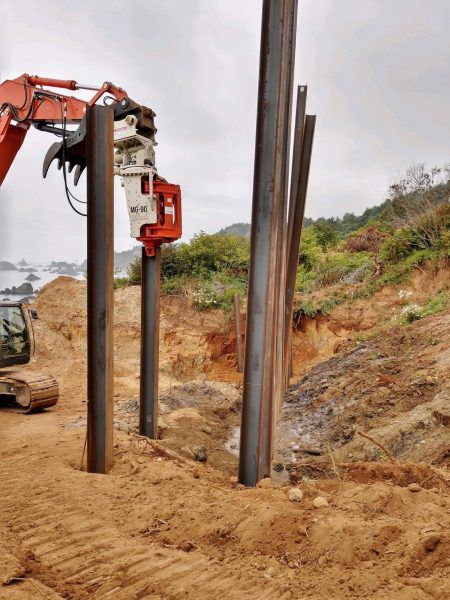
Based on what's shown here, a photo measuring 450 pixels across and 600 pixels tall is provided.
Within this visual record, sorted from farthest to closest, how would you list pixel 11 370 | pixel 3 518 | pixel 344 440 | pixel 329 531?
pixel 11 370
pixel 344 440
pixel 3 518
pixel 329 531

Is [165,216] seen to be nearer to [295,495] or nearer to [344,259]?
[295,495]

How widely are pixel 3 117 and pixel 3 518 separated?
615 centimetres

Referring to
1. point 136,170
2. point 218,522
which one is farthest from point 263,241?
point 218,522

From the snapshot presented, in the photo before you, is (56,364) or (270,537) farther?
(56,364)

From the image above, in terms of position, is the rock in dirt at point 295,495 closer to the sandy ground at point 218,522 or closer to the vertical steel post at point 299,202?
the sandy ground at point 218,522

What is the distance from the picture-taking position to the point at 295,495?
3.32 metres

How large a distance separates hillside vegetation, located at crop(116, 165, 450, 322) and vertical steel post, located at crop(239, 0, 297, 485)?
8.16 meters

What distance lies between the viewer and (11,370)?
8.45m

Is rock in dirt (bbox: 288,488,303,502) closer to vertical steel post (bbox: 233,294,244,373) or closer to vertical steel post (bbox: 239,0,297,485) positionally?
vertical steel post (bbox: 239,0,297,485)

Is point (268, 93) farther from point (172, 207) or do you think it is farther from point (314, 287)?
point (314, 287)

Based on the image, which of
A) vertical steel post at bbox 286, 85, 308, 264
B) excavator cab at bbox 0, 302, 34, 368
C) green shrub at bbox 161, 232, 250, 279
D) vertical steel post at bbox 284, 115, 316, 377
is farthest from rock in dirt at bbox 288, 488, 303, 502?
green shrub at bbox 161, 232, 250, 279

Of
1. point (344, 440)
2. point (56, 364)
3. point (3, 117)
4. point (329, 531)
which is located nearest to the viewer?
point (329, 531)

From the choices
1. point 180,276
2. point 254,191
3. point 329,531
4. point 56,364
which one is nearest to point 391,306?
point 180,276

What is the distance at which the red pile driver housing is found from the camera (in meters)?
5.14
